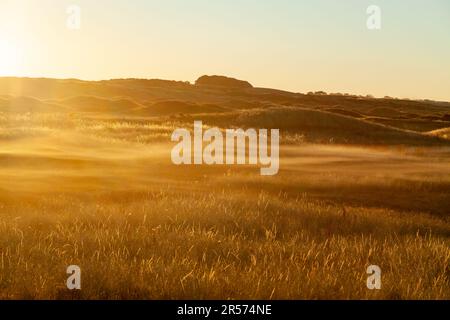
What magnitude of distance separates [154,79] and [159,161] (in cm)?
14864

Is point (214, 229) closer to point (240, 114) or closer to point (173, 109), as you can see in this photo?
point (240, 114)

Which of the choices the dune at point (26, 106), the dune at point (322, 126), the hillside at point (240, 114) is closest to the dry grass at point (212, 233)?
the dune at point (322, 126)

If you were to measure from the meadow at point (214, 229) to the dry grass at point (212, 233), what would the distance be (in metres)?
0.03

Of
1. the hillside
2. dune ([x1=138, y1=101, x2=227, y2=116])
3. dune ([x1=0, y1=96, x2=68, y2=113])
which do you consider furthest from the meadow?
dune ([x1=138, y1=101, x2=227, y2=116])

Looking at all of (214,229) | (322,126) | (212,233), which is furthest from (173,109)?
(212,233)

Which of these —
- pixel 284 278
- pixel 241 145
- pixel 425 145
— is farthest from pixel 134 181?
pixel 425 145

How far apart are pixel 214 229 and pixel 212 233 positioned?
1049mm

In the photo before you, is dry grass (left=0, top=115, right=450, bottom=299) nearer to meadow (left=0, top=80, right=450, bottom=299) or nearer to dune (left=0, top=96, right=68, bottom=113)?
meadow (left=0, top=80, right=450, bottom=299)

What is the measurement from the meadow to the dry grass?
0.03 meters

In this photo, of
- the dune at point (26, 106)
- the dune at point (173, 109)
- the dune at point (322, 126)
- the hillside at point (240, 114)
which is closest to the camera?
the dune at point (322, 126)

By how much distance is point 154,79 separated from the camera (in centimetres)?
16800

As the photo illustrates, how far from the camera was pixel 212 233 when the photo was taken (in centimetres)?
890

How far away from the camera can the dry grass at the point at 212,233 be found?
21.4 ft

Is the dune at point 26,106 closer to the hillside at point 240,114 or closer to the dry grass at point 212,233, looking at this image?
the hillside at point 240,114
